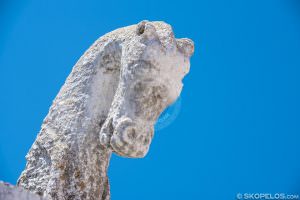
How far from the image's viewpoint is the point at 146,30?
2.54 metres

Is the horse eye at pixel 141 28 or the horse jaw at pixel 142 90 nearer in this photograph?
the horse jaw at pixel 142 90

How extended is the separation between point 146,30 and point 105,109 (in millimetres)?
591

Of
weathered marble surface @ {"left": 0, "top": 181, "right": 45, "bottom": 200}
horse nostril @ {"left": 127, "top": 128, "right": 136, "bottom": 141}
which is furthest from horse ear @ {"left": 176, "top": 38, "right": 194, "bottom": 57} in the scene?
weathered marble surface @ {"left": 0, "top": 181, "right": 45, "bottom": 200}

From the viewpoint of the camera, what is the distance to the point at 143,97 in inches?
95.7

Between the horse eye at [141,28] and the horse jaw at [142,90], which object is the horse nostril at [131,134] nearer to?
the horse jaw at [142,90]

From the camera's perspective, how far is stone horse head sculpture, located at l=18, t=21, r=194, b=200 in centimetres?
242

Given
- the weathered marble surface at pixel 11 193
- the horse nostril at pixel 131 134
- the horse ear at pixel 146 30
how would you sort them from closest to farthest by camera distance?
1. the weathered marble surface at pixel 11 193
2. the horse nostril at pixel 131 134
3. the horse ear at pixel 146 30

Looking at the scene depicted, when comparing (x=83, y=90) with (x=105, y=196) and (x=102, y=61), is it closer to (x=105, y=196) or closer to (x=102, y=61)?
(x=102, y=61)

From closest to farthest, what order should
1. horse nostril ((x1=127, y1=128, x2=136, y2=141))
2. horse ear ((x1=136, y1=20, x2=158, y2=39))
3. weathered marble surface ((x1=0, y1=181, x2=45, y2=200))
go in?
1. weathered marble surface ((x1=0, y1=181, x2=45, y2=200))
2. horse nostril ((x1=127, y1=128, x2=136, y2=141))
3. horse ear ((x1=136, y1=20, x2=158, y2=39))

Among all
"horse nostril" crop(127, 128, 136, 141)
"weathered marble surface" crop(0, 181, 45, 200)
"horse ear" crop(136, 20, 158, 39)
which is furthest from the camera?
"horse ear" crop(136, 20, 158, 39)

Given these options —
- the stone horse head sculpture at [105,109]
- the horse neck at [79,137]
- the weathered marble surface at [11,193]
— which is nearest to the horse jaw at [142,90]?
the stone horse head sculpture at [105,109]

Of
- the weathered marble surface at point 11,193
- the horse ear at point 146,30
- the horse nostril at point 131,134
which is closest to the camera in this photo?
the weathered marble surface at point 11,193

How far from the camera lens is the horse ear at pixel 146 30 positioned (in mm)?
2520

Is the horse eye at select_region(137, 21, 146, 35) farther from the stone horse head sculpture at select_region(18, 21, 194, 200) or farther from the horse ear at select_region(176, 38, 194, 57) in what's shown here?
the horse ear at select_region(176, 38, 194, 57)
